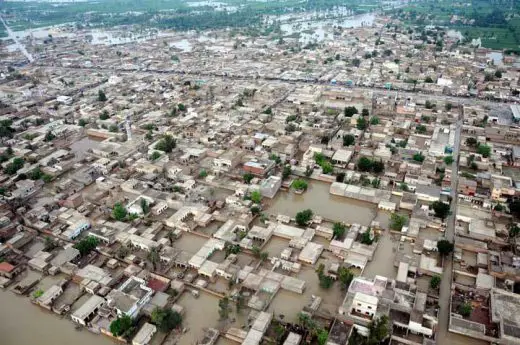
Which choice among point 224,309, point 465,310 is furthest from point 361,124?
point 224,309

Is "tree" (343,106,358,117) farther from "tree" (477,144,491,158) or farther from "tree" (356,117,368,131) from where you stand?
"tree" (477,144,491,158)

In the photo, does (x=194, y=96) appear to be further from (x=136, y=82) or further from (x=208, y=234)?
(x=208, y=234)

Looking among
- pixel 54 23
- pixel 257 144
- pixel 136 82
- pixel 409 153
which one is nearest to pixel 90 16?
pixel 54 23

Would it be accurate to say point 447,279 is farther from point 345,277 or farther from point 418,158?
point 418,158

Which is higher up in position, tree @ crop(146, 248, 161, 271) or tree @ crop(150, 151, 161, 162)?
tree @ crop(150, 151, 161, 162)

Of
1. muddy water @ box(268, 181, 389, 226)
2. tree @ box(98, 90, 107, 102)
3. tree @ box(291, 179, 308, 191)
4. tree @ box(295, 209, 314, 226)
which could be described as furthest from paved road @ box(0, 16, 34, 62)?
tree @ box(295, 209, 314, 226)

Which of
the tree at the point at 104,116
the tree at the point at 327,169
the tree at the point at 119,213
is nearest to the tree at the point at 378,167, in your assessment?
the tree at the point at 327,169
